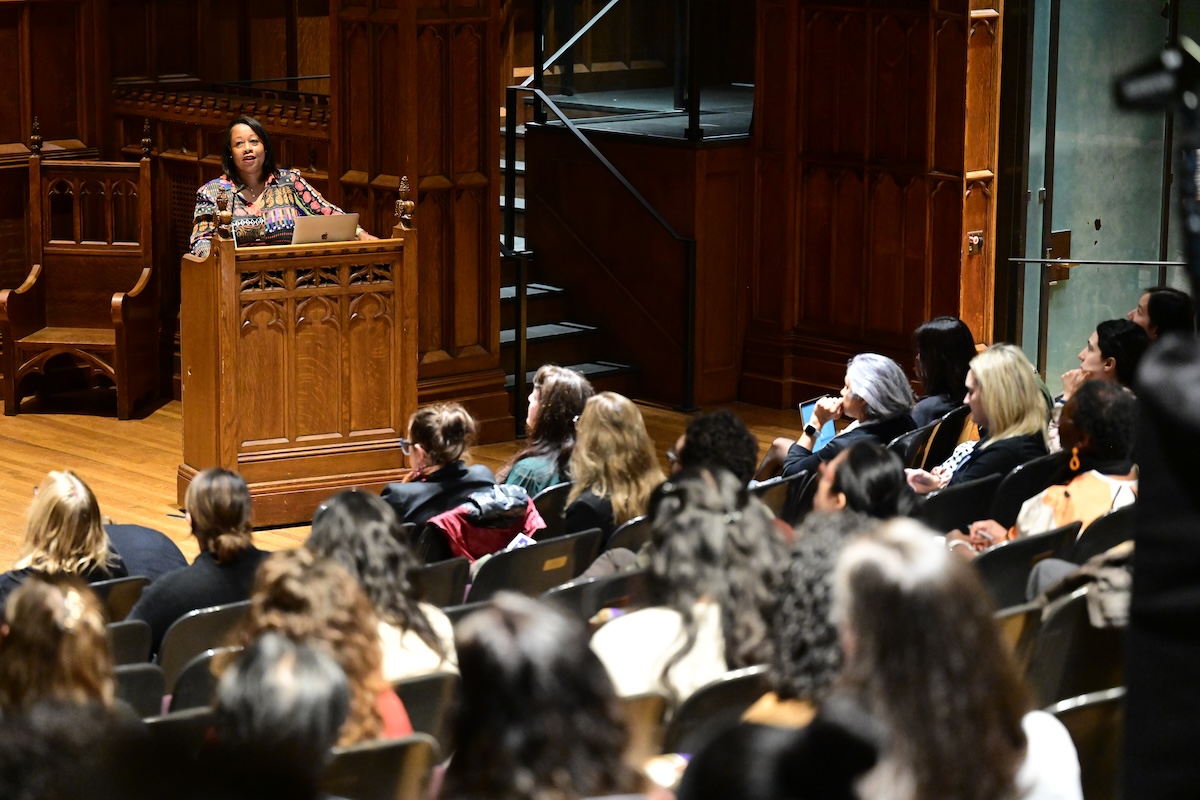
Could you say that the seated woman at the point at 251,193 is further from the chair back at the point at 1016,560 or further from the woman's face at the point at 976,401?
the chair back at the point at 1016,560

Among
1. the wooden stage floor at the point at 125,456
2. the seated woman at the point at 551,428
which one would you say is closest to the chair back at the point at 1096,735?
the seated woman at the point at 551,428

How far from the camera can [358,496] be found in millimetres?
3154

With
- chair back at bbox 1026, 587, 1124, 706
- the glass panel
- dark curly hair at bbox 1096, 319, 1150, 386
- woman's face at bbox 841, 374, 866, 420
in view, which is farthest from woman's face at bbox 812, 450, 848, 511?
the glass panel

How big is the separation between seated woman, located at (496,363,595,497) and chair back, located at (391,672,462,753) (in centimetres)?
197

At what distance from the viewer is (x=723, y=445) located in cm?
384

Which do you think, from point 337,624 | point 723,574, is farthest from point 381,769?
point 723,574

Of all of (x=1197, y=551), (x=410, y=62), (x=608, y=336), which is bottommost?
(x=608, y=336)

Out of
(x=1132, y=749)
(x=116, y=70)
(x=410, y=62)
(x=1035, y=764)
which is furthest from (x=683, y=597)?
(x=116, y=70)

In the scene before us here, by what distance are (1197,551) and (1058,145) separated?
7.03 metres

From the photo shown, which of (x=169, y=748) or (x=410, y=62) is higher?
(x=410, y=62)

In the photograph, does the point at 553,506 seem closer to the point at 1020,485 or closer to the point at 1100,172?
the point at 1020,485

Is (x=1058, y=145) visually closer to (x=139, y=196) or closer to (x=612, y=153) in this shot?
(x=612, y=153)

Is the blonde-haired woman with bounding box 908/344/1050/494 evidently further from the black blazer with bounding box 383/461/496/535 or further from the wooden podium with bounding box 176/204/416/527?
the wooden podium with bounding box 176/204/416/527

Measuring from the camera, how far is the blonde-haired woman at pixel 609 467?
425 centimetres
